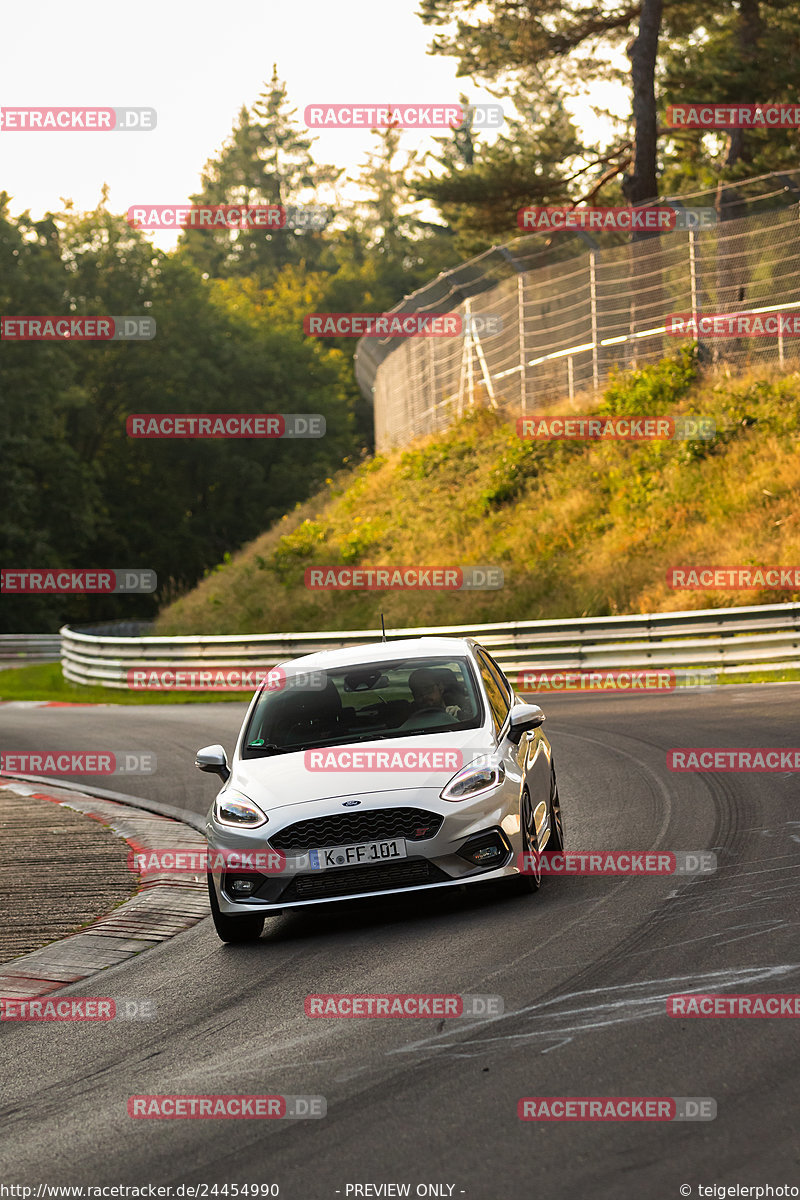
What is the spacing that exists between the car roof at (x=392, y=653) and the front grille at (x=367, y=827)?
172cm

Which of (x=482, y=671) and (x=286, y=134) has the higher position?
(x=286, y=134)

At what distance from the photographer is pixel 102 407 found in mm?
67125

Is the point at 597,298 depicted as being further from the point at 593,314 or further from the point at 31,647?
the point at 31,647

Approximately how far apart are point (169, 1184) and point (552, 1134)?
3.98 ft

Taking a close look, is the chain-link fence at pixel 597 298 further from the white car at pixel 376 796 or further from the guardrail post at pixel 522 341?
the white car at pixel 376 796

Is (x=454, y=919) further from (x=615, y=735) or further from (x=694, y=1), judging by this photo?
(x=694, y=1)

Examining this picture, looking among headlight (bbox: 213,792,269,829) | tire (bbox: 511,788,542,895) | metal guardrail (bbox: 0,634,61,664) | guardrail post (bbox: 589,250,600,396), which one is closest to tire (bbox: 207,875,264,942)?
headlight (bbox: 213,792,269,829)

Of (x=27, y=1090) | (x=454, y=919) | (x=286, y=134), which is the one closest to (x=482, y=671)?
(x=454, y=919)

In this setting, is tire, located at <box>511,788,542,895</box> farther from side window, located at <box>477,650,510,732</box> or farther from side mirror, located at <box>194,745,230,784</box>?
side mirror, located at <box>194,745,230,784</box>

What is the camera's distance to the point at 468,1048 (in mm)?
5398

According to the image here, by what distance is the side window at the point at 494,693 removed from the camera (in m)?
8.76

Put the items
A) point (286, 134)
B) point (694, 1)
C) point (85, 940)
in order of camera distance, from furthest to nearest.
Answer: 1. point (286, 134)
2. point (694, 1)
3. point (85, 940)

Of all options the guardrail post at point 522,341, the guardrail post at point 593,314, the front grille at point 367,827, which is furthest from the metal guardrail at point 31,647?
the front grille at point 367,827

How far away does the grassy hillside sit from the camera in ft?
82.7
